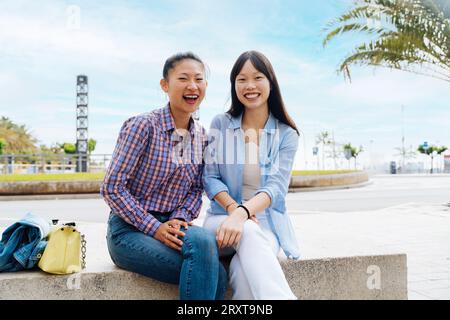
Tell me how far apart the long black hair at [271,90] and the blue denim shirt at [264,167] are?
0.08 m

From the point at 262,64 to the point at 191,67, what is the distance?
44 centimetres

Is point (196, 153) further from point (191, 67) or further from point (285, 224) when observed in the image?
point (285, 224)

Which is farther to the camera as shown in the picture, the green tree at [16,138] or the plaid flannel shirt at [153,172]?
the green tree at [16,138]

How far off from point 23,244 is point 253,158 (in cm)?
137

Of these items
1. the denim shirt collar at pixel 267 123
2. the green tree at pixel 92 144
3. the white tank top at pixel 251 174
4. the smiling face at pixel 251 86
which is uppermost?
the green tree at pixel 92 144

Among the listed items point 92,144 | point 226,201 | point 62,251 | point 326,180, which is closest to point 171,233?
point 226,201

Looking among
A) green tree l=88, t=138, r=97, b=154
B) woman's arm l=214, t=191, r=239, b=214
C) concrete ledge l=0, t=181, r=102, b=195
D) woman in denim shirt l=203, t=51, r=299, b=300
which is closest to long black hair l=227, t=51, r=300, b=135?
woman in denim shirt l=203, t=51, r=299, b=300

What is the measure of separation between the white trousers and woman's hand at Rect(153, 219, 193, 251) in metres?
0.30

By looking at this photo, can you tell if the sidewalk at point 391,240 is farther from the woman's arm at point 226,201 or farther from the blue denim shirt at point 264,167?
the woman's arm at point 226,201

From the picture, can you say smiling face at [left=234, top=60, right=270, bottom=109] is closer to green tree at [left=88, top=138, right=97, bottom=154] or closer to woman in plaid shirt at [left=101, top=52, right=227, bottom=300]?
woman in plaid shirt at [left=101, top=52, right=227, bottom=300]

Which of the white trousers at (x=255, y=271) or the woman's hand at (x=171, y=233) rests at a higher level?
the woman's hand at (x=171, y=233)

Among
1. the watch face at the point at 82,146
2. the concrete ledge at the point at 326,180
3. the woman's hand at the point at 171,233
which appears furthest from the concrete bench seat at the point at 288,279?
the watch face at the point at 82,146

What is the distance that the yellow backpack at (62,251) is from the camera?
2.20 meters
